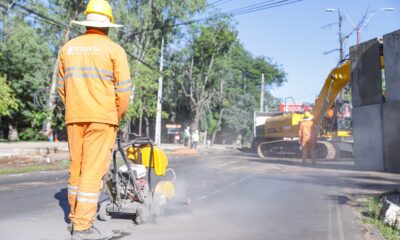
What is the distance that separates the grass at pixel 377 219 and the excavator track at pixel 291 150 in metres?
11.8

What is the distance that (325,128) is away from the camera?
20516 millimetres

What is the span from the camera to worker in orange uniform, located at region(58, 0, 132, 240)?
4.38 m

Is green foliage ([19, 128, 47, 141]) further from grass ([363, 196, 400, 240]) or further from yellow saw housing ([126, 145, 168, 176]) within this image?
grass ([363, 196, 400, 240])

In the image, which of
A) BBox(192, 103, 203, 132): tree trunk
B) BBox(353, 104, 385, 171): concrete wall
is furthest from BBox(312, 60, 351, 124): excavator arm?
BBox(192, 103, 203, 132): tree trunk

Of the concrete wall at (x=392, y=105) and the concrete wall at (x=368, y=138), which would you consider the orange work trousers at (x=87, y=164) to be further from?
the concrete wall at (x=368, y=138)

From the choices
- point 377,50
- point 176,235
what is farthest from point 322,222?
point 377,50

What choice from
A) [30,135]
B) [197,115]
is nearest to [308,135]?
[30,135]

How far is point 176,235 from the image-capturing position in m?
5.07

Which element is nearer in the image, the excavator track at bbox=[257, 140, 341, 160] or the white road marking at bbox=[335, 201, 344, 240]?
the white road marking at bbox=[335, 201, 344, 240]

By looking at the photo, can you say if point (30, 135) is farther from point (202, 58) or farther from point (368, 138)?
point (368, 138)

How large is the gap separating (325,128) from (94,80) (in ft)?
57.0

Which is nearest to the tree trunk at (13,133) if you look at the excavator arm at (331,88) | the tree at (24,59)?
the tree at (24,59)

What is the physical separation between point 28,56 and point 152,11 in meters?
10.4

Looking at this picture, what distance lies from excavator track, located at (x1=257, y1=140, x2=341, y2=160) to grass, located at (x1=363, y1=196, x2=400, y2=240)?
1184 centimetres
